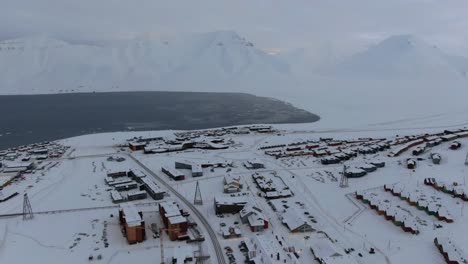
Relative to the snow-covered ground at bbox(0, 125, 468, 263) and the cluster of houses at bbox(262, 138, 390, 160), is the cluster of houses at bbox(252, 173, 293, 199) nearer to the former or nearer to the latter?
the snow-covered ground at bbox(0, 125, 468, 263)

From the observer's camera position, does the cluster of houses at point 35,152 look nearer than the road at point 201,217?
No

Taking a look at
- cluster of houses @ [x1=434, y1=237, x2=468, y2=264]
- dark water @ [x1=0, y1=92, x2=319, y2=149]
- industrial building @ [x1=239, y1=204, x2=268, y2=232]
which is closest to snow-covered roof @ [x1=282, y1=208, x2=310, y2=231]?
industrial building @ [x1=239, y1=204, x2=268, y2=232]

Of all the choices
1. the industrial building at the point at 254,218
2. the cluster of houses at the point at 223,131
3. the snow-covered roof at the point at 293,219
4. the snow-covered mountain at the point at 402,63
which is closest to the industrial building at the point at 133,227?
the industrial building at the point at 254,218

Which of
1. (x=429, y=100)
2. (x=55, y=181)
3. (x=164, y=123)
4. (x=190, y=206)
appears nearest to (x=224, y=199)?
(x=190, y=206)

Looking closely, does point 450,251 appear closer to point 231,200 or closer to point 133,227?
point 231,200

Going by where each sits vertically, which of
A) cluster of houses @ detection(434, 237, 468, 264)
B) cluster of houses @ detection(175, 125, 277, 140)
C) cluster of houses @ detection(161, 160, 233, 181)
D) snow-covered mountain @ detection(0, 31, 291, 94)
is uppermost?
snow-covered mountain @ detection(0, 31, 291, 94)

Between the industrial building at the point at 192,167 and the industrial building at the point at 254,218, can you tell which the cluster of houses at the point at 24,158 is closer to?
the industrial building at the point at 192,167

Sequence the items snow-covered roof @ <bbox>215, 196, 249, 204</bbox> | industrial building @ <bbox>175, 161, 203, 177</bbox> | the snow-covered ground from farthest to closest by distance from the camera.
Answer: industrial building @ <bbox>175, 161, 203, 177</bbox>
snow-covered roof @ <bbox>215, 196, 249, 204</bbox>
the snow-covered ground
